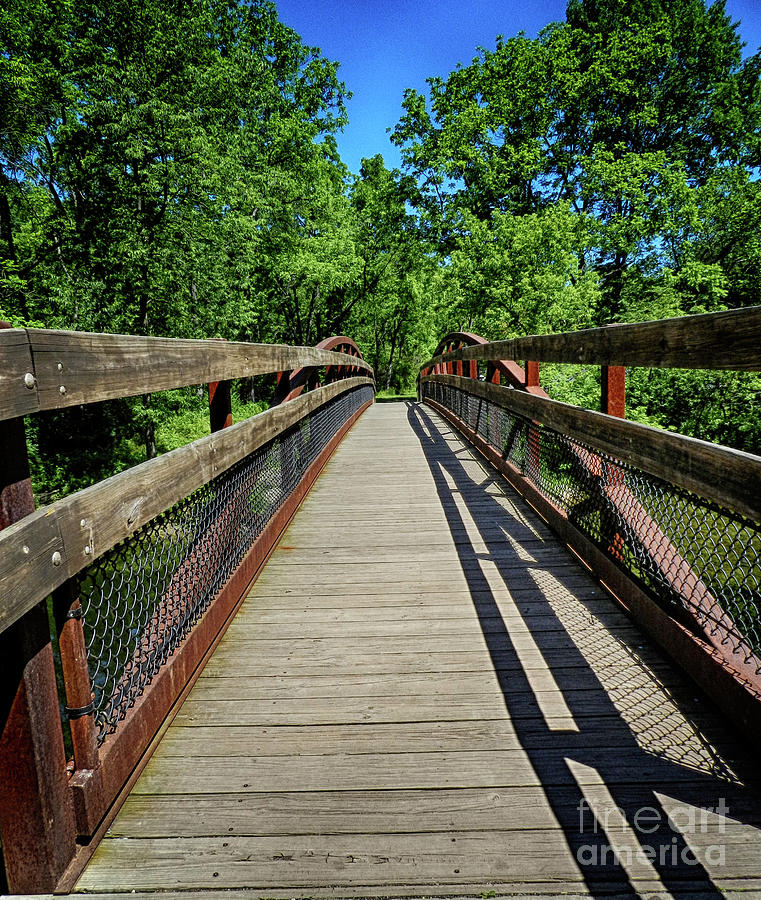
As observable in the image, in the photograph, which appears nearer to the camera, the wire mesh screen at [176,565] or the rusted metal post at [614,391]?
the wire mesh screen at [176,565]

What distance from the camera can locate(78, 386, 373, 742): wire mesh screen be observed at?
5.83 feet

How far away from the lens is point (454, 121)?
770 inches

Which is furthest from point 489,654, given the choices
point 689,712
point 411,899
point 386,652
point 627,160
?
point 627,160

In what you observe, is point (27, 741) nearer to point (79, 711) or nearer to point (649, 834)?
point (79, 711)

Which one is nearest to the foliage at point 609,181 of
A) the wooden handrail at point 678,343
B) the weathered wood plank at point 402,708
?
the wooden handrail at point 678,343

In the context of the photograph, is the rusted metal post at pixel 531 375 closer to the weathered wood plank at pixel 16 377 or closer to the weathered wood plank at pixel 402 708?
the weathered wood plank at pixel 402 708

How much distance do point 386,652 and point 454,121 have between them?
20949mm

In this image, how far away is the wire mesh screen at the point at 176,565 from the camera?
5.83 feet

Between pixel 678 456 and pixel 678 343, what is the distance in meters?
0.41

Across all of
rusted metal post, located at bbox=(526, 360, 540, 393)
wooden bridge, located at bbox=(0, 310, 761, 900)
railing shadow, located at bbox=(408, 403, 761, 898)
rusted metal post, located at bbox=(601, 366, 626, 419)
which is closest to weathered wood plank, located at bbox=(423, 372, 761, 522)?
wooden bridge, located at bbox=(0, 310, 761, 900)

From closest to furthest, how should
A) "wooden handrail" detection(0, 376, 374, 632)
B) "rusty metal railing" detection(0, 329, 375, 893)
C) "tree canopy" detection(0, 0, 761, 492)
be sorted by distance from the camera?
"wooden handrail" detection(0, 376, 374, 632), "rusty metal railing" detection(0, 329, 375, 893), "tree canopy" detection(0, 0, 761, 492)

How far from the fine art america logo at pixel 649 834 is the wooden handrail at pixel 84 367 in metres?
1.59

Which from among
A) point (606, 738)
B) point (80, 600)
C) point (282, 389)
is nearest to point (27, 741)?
point (80, 600)

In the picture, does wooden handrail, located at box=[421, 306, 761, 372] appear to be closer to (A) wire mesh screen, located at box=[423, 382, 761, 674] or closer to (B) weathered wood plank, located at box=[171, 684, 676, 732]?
(A) wire mesh screen, located at box=[423, 382, 761, 674]
